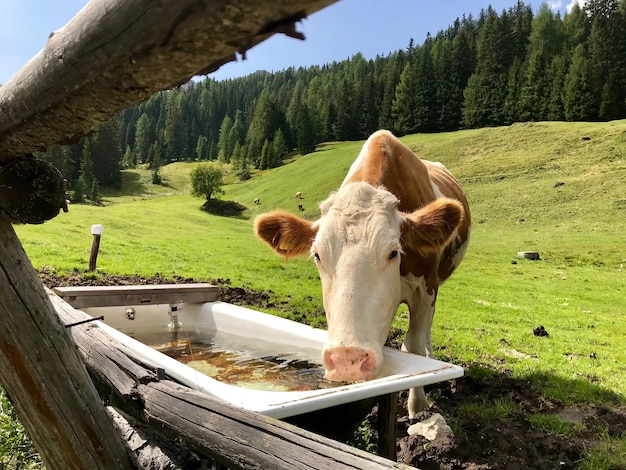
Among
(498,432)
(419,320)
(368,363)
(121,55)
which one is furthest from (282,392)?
(121,55)

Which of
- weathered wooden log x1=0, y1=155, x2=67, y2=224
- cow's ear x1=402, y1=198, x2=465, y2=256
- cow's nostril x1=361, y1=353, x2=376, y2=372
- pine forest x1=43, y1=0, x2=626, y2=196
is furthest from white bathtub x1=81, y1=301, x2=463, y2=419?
pine forest x1=43, y1=0, x2=626, y2=196

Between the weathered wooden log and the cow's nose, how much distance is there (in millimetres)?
1999

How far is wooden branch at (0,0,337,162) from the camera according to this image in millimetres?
880

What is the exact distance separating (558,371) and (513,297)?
645cm

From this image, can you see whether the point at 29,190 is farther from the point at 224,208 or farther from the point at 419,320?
the point at 224,208

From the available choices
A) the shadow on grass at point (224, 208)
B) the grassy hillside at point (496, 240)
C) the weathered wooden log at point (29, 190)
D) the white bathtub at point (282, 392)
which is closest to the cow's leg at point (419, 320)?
the white bathtub at point (282, 392)

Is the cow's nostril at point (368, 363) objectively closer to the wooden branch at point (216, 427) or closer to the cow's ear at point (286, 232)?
the wooden branch at point (216, 427)

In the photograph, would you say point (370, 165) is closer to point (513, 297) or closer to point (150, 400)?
point (150, 400)

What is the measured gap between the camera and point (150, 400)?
2582mm

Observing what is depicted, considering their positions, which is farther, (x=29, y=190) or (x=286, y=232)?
(x=286, y=232)

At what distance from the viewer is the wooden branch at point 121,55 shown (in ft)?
2.89

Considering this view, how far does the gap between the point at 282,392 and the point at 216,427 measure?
3.10ft

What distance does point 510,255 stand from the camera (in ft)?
67.1

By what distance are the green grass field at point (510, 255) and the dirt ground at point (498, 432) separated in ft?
1.13
